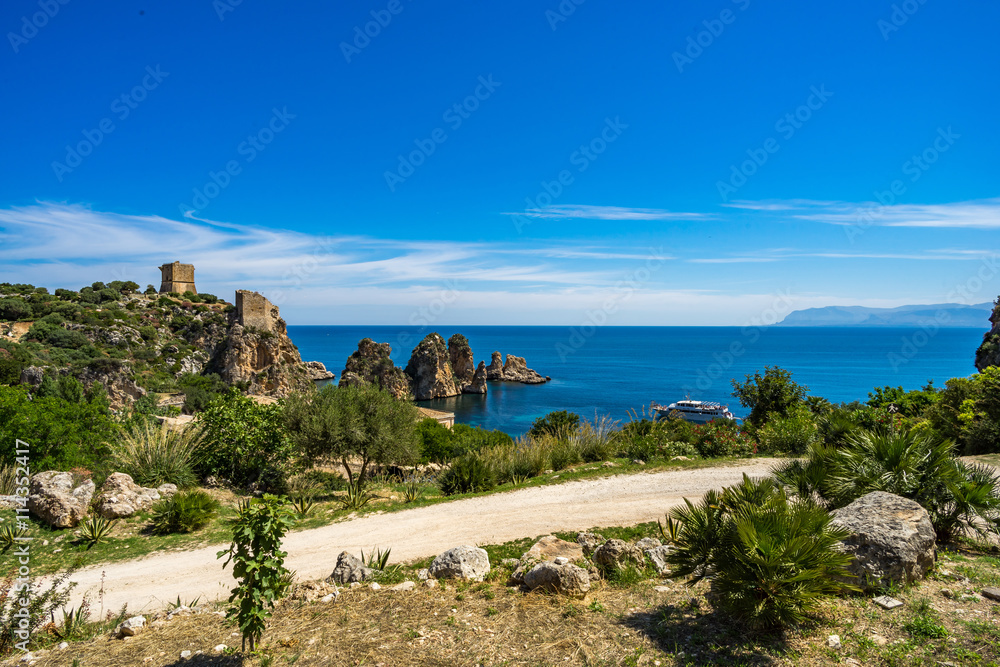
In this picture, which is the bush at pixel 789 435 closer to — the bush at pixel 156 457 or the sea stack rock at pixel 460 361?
the bush at pixel 156 457

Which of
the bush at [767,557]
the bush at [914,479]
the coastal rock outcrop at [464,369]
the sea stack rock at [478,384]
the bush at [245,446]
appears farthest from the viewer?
the coastal rock outcrop at [464,369]

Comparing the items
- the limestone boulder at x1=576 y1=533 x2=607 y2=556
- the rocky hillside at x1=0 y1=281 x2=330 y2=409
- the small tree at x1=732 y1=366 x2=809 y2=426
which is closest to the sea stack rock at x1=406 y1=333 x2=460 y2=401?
the rocky hillside at x1=0 y1=281 x2=330 y2=409

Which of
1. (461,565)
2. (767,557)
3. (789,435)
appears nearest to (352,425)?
(461,565)

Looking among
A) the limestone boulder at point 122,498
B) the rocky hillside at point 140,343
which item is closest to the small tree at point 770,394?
the limestone boulder at point 122,498

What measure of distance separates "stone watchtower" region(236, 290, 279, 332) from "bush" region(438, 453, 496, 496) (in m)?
46.7

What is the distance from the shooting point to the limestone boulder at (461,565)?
21.9 feet

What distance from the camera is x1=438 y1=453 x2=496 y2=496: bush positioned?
13.3m

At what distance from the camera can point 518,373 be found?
109 metres

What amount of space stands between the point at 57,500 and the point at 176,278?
7994cm

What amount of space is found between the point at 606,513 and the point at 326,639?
6.61 metres

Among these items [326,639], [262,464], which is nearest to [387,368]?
[262,464]

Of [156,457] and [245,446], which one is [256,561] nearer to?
[156,457]

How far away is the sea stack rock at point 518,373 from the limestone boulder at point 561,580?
101504mm

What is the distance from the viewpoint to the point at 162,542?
9.16 meters
